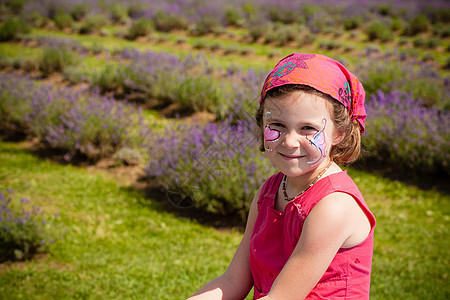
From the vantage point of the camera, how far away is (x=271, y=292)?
5.05 ft

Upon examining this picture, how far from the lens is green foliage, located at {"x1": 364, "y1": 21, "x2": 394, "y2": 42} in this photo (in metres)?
14.6

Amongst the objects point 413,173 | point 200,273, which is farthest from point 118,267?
point 413,173

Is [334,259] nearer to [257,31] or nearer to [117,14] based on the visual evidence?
[257,31]

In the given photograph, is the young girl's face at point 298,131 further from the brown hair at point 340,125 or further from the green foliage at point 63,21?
the green foliage at point 63,21

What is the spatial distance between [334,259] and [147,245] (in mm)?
3025

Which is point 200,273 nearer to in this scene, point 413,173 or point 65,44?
point 413,173

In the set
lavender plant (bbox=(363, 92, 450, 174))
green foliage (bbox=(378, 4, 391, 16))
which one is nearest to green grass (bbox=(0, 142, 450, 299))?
lavender plant (bbox=(363, 92, 450, 174))

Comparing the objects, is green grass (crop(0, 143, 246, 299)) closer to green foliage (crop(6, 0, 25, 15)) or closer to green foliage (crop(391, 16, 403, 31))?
green foliage (crop(391, 16, 403, 31))

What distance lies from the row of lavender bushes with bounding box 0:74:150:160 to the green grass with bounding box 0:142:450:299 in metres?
0.49

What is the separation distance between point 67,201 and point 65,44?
814 centimetres

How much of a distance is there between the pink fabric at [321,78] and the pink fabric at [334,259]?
0.31 meters

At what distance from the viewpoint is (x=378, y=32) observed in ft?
48.9

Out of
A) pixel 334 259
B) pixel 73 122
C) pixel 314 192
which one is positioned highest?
pixel 314 192

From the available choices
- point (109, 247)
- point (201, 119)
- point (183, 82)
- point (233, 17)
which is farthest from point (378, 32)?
point (109, 247)
